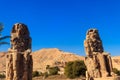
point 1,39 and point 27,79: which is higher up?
point 1,39

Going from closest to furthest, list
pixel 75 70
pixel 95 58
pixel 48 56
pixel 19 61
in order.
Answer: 1. pixel 19 61
2. pixel 95 58
3. pixel 75 70
4. pixel 48 56

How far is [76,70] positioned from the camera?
4541cm

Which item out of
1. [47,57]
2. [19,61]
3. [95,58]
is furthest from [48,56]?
[19,61]

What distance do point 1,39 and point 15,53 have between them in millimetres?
6901

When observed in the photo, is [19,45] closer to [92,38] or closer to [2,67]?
[92,38]

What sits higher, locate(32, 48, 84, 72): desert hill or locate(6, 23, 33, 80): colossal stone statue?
locate(32, 48, 84, 72): desert hill

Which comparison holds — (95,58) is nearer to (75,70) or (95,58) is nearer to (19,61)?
(19,61)

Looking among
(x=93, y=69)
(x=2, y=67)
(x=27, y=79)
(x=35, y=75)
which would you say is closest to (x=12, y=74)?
(x=27, y=79)

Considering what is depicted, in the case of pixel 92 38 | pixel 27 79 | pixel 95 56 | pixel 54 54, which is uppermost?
pixel 54 54

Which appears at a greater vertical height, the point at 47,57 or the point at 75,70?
the point at 47,57

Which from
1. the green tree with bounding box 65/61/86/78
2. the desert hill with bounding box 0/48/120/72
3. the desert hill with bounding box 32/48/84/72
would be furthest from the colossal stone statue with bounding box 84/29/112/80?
the desert hill with bounding box 32/48/84/72

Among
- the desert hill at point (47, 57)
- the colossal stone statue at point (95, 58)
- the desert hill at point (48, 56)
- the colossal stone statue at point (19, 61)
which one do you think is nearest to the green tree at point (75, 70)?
the colossal stone statue at point (95, 58)

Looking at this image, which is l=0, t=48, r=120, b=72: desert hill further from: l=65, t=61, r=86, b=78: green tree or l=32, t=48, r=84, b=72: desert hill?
l=65, t=61, r=86, b=78: green tree

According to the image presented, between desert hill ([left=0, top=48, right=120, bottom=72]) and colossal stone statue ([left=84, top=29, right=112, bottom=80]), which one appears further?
desert hill ([left=0, top=48, right=120, bottom=72])
